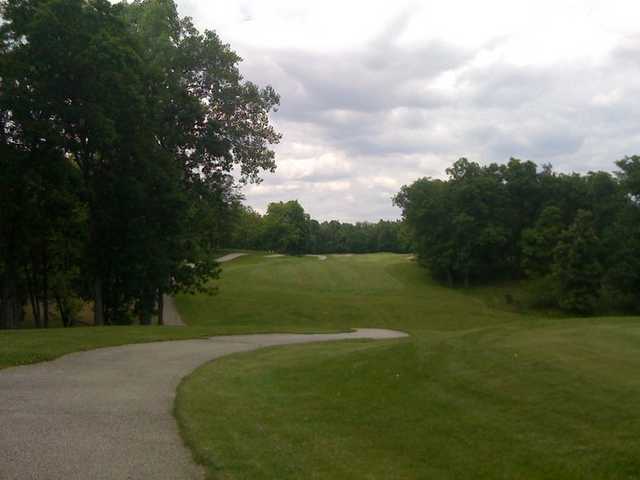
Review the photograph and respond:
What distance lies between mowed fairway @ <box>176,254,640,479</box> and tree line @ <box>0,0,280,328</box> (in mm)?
15025

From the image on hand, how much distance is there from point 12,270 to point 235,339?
11.5 m

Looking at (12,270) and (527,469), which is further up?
(12,270)

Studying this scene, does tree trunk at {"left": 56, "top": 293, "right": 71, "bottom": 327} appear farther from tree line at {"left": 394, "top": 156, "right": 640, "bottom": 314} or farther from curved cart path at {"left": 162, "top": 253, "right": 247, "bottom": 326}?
tree line at {"left": 394, "top": 156, "right": 640, "bottom": 314}

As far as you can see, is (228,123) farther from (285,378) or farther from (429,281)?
(429,281)

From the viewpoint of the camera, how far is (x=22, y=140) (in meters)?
25.7

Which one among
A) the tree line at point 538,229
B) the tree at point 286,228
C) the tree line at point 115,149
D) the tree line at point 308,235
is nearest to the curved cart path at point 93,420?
the tree line at point 115,149

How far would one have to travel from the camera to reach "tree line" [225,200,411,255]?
127m

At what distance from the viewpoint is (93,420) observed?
895 cm

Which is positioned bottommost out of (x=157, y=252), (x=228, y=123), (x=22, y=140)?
(x=157, y=252)

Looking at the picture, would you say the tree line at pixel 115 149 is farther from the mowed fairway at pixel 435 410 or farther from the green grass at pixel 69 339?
the mowed fairway at pixel 435 410

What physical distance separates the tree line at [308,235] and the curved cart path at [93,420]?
316 ft

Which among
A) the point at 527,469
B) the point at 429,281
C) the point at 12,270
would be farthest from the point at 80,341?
the point at 429,281

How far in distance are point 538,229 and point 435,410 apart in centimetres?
5895

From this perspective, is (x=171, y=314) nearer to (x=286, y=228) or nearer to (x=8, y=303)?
(x=8, y=303)
